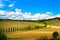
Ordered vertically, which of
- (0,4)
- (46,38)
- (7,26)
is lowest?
(46,38)

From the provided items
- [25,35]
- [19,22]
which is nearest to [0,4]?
[19,22]

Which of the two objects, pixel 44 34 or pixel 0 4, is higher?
pixel 0 4

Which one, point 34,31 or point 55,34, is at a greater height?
point 34,31

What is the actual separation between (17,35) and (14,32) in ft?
0.67

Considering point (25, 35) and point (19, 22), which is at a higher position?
point (19, 22)

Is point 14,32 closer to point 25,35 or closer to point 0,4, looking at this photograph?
point 25,35

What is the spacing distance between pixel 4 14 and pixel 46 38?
5.49 ft

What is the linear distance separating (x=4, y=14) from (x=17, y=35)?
0.87 meters

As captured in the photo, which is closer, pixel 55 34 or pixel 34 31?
pixel 55 34

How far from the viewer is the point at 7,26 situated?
23.6 feet

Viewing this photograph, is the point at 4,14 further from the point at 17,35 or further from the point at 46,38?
the point at 46,38

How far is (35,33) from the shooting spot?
705cm

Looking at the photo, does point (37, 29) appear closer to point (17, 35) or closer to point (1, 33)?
point (17, 35)

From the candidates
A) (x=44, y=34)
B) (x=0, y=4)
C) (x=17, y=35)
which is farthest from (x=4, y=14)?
(x=44, y=34)
